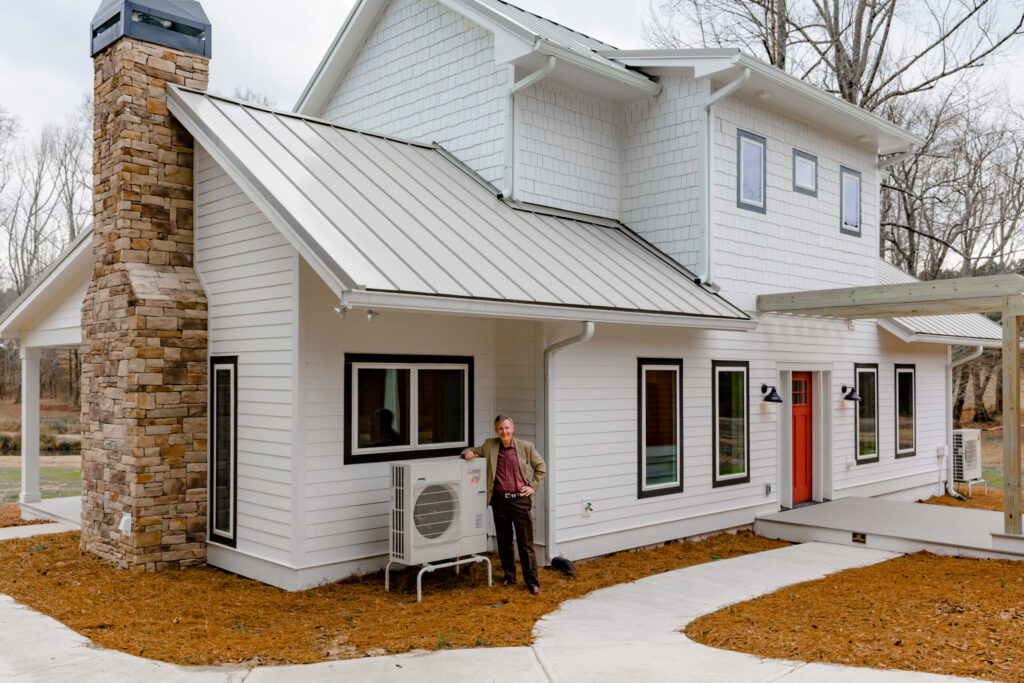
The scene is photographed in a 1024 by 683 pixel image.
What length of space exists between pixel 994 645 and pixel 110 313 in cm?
844

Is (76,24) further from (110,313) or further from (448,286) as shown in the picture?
(448,286)

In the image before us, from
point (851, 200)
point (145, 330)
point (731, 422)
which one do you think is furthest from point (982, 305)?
point (145, 330)

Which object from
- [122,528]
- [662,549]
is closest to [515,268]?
[662,549]

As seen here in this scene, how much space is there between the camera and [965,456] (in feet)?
52.2

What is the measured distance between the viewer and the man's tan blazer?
7883mm


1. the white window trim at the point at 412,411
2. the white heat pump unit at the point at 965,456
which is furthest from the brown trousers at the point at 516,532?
the white heat pump unit at the point at 965,456

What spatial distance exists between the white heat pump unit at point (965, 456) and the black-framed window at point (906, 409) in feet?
5.40

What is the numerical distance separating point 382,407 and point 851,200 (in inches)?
360

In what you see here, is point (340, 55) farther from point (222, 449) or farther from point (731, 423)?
point (731, 423)

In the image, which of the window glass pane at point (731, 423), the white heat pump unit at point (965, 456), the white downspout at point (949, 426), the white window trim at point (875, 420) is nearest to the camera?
the window glass pane at point (731, 423)

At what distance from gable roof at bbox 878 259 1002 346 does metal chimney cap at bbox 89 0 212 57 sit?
10459 millimetres

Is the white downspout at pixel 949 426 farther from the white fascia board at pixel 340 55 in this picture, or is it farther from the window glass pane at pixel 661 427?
the white fascia board at pixel 340 55

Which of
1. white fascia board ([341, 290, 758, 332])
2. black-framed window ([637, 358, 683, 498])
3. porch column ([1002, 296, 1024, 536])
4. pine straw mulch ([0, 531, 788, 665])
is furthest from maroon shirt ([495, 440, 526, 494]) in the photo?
porch column ([1002, 296, 1024, 536])

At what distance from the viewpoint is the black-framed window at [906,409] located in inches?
570
